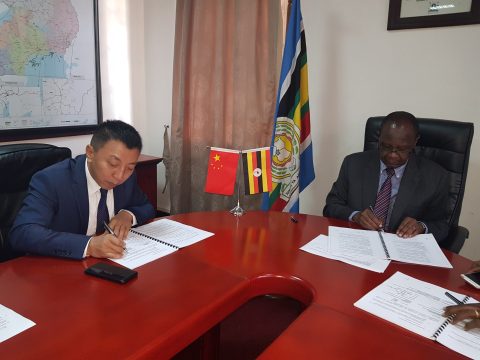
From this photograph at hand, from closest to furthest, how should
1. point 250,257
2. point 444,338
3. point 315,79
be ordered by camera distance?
point 444,338 < point 250,257 < point 315,79

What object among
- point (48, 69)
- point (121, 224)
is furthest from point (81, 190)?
point (48, 69)

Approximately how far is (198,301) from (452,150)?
4.82ft

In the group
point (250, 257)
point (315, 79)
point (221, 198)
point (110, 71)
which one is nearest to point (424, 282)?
point (250, 257)

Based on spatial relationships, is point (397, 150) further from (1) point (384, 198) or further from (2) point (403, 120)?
(1) point (384, 198)

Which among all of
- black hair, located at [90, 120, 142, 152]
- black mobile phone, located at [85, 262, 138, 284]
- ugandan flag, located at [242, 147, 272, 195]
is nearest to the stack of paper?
ugandan flag, located at [242, 147, 272, 195]

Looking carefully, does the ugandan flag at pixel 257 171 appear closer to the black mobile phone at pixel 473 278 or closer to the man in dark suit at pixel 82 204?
the man in dark suit at pixel 82 204

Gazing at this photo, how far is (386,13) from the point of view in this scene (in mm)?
2363

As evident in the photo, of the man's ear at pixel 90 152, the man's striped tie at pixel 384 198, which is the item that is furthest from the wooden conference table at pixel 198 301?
the man's striped tie at pixel 384 198

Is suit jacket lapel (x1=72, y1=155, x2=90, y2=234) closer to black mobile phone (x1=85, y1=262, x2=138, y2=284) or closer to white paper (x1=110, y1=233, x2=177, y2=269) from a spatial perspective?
white paper (x1=110, y1=233, x2=177, y2=269)

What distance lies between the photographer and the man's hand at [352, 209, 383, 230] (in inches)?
62.6

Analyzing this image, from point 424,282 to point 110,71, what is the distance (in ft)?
9.75

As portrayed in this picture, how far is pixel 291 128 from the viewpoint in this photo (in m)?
2.45

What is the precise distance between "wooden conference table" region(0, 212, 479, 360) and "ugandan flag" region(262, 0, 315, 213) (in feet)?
3.28

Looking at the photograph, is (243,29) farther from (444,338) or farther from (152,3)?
(444,338)
